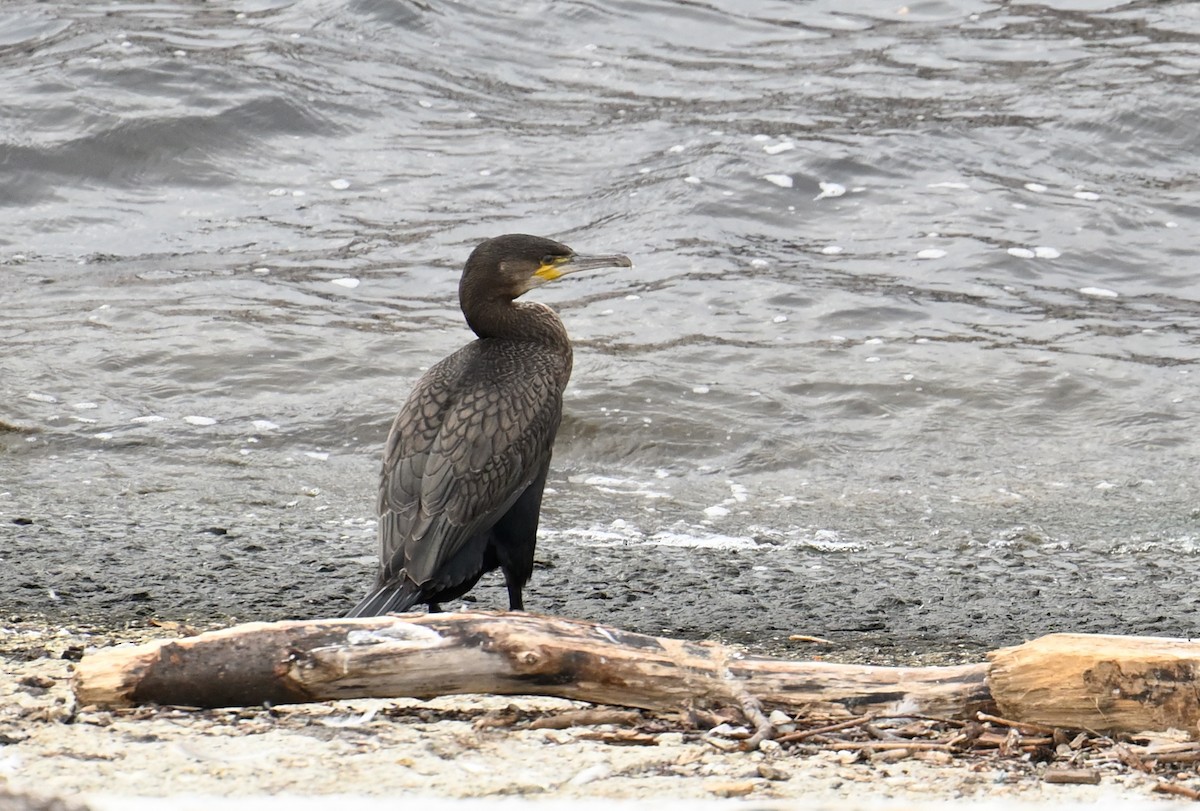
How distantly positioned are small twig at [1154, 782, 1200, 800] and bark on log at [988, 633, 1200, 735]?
32cm

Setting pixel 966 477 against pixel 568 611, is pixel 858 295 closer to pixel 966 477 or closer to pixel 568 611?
pixel 966 477

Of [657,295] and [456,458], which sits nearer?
[456,458]

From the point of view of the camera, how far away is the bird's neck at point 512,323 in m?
6.12

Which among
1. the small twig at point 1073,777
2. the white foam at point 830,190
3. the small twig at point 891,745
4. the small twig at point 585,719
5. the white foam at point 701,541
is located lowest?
the white foam at point 701,541

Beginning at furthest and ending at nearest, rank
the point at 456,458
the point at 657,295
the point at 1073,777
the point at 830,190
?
the point at 830,190
the point at 657,295
the point at 456,458
the point at 1073,777

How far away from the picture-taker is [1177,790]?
3.29m

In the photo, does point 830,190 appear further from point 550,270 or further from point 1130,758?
point 1130,758

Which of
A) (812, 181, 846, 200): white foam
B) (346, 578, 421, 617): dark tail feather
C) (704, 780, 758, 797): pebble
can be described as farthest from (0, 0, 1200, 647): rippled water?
(704, 780, 758, 797): pebble

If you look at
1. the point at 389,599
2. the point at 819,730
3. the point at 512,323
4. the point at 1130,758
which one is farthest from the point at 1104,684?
the point at 512,323

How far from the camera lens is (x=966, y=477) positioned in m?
7.74

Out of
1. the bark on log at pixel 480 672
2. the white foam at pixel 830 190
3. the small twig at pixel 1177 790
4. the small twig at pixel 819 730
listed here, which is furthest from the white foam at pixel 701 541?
the white foam at pixel 830 190

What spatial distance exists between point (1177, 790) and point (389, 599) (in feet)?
7.91

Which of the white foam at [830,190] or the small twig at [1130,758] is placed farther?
the white foam at [830,190]

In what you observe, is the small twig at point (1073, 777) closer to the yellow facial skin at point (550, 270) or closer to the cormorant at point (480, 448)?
the cormorant at point (480, 448)
